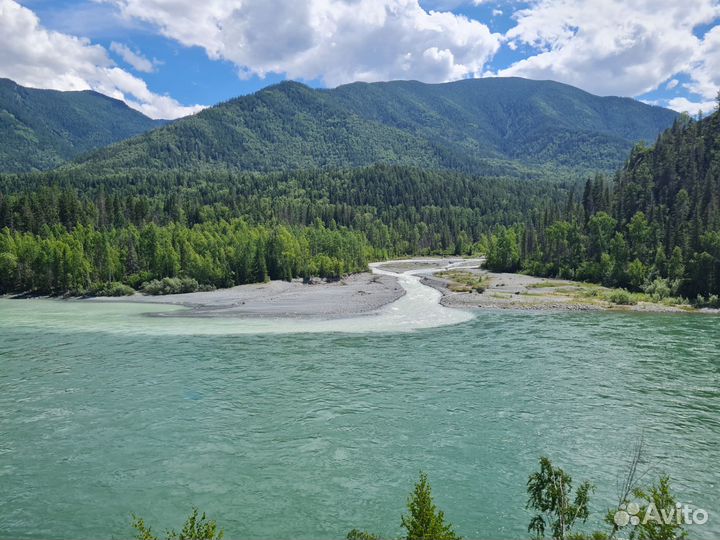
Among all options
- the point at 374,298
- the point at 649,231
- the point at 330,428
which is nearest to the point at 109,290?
the point at 374,298

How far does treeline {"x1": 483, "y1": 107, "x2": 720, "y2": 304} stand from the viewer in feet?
299

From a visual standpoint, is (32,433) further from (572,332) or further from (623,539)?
(572,332)

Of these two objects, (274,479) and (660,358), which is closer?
(274,479)

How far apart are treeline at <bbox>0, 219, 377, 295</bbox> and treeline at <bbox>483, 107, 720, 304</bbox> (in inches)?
2435

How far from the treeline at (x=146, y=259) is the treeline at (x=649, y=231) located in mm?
61861

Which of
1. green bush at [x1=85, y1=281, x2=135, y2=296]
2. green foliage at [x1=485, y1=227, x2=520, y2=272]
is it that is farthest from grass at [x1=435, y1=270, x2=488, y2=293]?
green bush at [x1=85, y1=281, x2=135, y2=296]

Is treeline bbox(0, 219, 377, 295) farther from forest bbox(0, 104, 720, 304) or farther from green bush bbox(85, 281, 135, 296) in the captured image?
forest bbox(0, 104, 720, 304)

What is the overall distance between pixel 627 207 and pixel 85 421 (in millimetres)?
145218

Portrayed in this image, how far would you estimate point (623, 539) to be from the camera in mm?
17016

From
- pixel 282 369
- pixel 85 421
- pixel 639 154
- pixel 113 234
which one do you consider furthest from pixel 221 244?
pixel 639 154

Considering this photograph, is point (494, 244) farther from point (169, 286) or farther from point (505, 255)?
point (169, 286)

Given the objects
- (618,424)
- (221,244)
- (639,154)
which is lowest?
(618,424)

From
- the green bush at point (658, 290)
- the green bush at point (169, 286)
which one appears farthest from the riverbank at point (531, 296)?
the green bush at point (169, 286)

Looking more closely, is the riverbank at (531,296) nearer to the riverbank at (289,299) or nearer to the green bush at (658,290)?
the green bush at (658,290)
